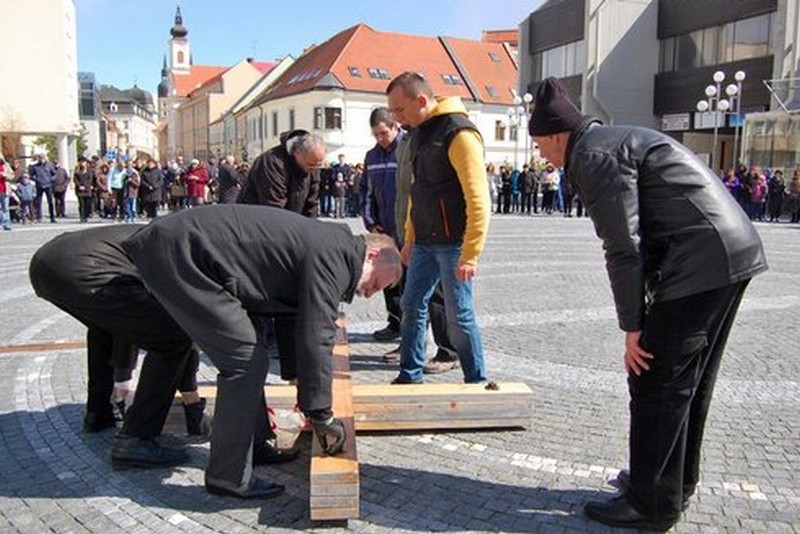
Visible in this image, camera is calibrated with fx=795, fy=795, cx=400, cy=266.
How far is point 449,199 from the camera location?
4.98 meters

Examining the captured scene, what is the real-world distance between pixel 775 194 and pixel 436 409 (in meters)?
23.6

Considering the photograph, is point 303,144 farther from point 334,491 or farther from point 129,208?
point 129,208

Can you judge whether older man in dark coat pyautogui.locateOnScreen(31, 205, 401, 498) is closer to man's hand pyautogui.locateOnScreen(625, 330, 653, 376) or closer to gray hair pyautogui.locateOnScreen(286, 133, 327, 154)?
man's hand pyautogui.locateOnScreen(625, 330, 653, 376)

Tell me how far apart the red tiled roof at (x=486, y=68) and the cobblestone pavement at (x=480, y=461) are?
192 ft

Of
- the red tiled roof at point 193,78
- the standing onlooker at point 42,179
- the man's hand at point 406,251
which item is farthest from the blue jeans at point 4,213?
the red tiled roof at point 193,78

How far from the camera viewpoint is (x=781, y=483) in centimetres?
394

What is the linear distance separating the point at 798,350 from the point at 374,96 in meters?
53.9

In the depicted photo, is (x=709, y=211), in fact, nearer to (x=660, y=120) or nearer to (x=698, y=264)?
(x=698, y=264)

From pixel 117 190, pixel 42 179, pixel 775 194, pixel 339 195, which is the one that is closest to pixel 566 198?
pixel 775 194

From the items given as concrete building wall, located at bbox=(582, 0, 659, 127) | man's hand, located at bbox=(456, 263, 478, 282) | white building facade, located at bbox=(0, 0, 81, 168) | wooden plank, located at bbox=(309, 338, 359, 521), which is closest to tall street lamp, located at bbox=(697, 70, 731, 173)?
concrete building wall, located at bbox=(582, 0, 659, 127)

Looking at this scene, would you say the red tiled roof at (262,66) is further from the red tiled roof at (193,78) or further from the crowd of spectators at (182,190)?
the crowd of spectators at (182,190)

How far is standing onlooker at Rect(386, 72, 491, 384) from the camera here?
4.80 meters

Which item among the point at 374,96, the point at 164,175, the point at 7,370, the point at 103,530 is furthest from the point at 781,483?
the point at 374,96

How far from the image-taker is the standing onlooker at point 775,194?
978 inches
